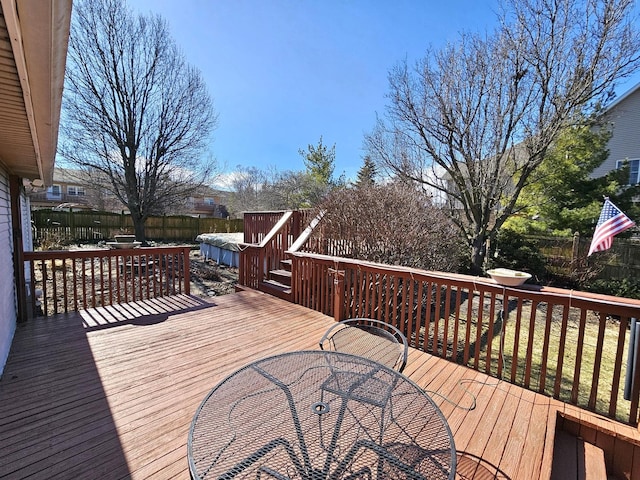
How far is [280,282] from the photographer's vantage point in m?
6.01

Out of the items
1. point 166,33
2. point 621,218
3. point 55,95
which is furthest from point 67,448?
point 166,33

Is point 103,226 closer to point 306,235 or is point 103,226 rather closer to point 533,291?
point 306,235

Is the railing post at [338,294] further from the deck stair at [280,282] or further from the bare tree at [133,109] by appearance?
the bare tree at [133,109]

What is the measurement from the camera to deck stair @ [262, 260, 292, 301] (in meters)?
5.32

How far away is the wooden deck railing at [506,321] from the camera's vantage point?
7.22 ft

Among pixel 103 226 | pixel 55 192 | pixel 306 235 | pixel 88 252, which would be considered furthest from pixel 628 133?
pixel 55 192

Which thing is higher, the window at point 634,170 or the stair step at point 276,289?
the window at point 634,170

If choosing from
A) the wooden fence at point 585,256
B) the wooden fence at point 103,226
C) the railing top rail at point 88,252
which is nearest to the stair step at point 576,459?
the railing top rail at point 88,252

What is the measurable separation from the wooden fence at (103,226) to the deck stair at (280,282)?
10.1 meters

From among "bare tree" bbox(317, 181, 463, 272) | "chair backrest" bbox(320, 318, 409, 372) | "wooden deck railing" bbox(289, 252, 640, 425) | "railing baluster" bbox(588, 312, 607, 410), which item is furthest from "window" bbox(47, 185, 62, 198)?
"railing baluster" bbox(588, 312, 607, 410)

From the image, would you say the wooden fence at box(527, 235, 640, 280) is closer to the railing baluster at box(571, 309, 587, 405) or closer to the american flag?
the american flag

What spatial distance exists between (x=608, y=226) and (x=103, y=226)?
2100cm

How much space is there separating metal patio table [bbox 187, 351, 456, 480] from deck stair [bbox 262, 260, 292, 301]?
3363 millimetres

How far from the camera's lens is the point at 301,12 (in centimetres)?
637
